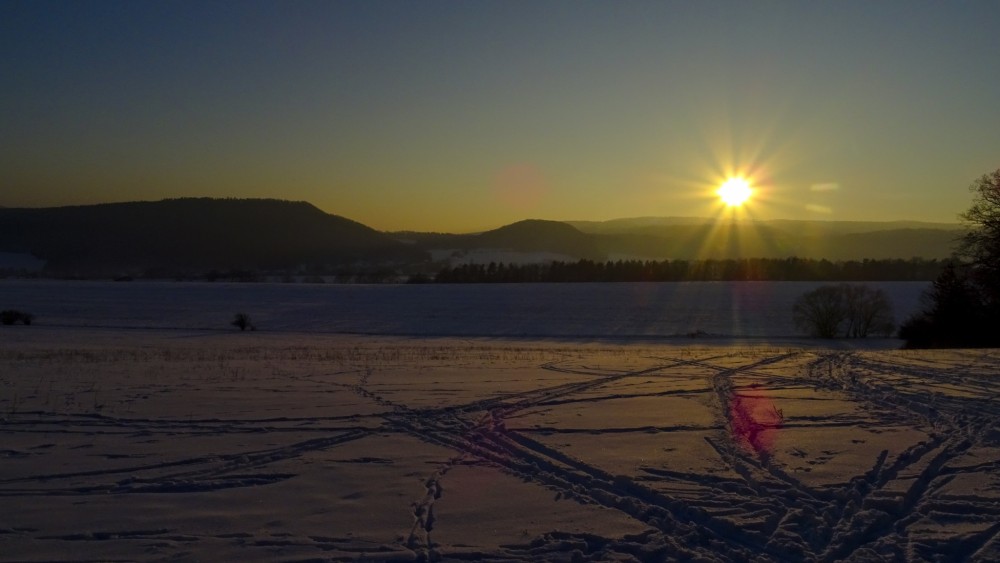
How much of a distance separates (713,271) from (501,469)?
105m

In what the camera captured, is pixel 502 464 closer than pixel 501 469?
No

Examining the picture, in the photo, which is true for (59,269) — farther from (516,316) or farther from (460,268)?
(516,316)

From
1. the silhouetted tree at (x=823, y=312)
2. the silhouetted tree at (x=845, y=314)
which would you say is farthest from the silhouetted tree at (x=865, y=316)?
the silhouetted tree at (x=823, y=312)

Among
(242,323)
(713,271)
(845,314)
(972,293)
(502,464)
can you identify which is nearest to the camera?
(502,464)

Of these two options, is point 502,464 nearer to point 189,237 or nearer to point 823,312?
point 823,312

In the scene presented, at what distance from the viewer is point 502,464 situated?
969 centimetres

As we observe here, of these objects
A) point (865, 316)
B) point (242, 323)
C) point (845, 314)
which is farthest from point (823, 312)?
point (242, 323)

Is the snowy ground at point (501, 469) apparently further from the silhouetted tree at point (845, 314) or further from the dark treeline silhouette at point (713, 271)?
the dark treeline silhouette at point (713, 271)

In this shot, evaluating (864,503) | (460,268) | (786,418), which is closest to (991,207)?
(786,418)

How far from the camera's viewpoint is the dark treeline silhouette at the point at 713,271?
103 m

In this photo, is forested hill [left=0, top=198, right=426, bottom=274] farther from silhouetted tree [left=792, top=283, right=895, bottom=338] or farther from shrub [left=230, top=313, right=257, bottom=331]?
silhouetted tree [left=792, top=283, right=895, bottom=338]

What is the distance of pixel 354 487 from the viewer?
28.5ft

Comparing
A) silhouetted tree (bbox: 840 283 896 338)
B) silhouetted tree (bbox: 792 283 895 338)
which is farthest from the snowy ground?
silhouetted tree (bbox: 840 283 896 338)

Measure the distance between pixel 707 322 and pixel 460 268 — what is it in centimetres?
6506
